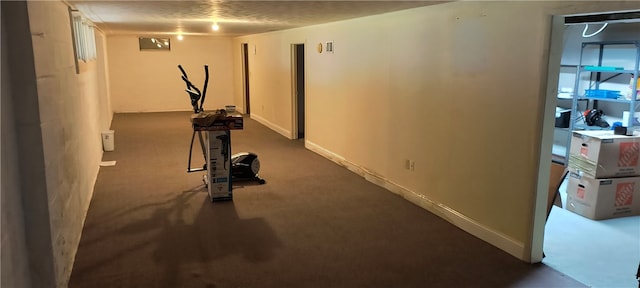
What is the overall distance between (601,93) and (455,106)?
315 cm

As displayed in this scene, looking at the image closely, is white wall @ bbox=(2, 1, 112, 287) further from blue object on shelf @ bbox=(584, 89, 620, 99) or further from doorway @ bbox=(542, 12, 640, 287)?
blue object on shelf @ bbox=(584, 89, 620, 99)

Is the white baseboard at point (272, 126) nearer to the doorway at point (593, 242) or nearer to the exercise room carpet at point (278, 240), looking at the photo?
the exercise room carpet at point (278, 240)

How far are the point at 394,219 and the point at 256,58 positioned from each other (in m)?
6.79

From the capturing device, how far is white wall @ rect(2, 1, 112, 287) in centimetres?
227

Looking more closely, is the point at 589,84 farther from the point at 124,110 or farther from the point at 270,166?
the point at 124,110

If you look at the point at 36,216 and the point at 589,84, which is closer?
the point at 36,216

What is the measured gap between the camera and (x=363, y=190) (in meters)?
5.22

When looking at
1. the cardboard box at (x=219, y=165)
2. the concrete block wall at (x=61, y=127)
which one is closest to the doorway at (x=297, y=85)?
the cardboard box at (x=219, y=165)

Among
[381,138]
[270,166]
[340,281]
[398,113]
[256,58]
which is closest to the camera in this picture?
[340,281]

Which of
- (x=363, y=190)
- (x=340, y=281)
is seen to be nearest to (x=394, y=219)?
(x=363, y=190)

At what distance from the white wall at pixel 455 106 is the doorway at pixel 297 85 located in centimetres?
162

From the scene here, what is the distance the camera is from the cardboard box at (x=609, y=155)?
449 centimetres

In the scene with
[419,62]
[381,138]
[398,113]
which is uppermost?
[419,62]

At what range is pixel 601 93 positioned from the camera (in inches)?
237
